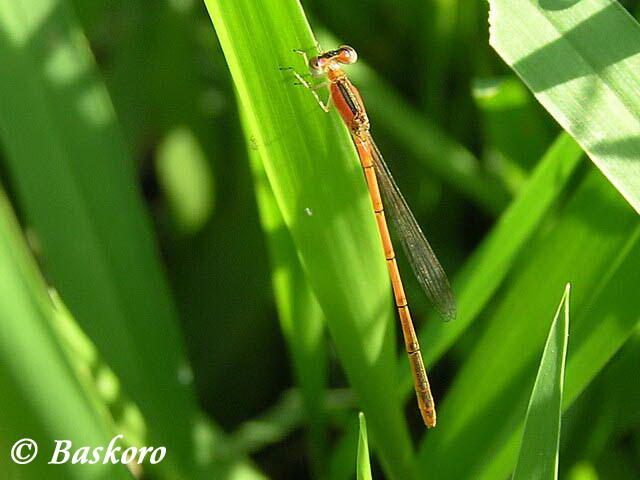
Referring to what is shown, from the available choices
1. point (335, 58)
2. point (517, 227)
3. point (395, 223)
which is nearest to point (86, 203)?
point (335, 58)

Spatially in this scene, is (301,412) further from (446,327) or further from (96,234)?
(96,234)

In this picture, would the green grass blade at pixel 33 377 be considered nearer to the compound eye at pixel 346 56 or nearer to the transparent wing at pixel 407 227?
the compound eye at pixel 346 56

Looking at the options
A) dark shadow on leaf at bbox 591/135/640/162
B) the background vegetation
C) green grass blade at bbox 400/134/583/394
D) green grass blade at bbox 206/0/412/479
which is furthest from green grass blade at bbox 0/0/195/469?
dark shadow on leaf at bbox 591/135/640/162

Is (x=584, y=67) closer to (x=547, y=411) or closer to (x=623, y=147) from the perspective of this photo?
(x=623, y=147)

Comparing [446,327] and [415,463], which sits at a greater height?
[446,327]

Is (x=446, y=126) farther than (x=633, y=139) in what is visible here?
Yes

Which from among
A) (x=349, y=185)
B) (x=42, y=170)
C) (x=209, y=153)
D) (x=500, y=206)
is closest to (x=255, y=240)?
(x=209, y=153)
